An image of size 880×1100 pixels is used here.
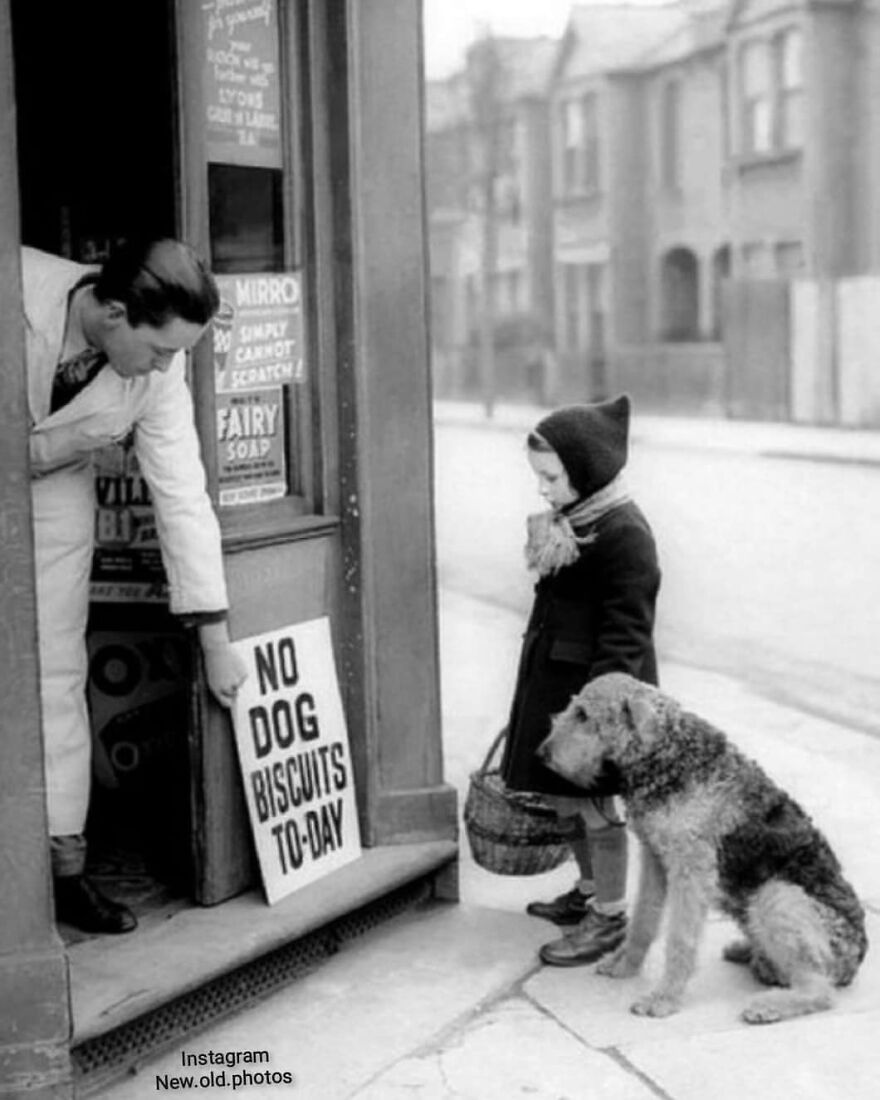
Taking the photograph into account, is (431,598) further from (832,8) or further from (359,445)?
(832,8)

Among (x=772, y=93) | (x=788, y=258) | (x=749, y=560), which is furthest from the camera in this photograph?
(x=788, y=258)

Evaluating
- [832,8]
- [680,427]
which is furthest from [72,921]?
[832,8]

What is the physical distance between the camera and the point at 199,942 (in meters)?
4.98

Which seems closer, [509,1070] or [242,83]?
→ [509,1070]

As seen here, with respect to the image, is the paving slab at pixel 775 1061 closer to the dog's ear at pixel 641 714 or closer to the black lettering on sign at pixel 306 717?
the dog's ear at pixel 641 714

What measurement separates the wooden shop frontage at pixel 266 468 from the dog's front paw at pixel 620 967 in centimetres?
68

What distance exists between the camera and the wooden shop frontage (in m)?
5.13

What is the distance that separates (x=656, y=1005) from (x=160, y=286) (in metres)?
2.20

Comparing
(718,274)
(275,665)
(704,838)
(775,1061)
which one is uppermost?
(718,274)

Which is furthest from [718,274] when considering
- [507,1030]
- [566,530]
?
[507,1030]

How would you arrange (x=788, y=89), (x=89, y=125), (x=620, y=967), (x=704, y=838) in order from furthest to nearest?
(x=788, y=89) → (x=89, y=125) → (x=620, y=967) → (x=704, y=838)

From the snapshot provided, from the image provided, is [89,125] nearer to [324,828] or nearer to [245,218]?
[245,218]

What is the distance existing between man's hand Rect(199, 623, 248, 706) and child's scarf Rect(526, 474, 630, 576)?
87 centimetres

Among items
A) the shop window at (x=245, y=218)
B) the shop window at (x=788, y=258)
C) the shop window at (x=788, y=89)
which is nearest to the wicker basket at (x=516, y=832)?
the shop window at (x=245, y=218)
